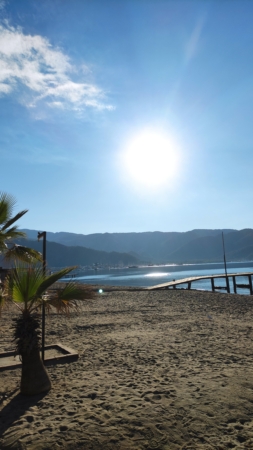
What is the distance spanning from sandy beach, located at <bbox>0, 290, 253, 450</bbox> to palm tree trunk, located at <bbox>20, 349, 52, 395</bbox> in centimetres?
15

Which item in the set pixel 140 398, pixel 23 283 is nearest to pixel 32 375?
pixel 23 283

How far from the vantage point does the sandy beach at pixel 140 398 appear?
4.18m

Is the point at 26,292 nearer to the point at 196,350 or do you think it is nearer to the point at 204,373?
the point at 204,373

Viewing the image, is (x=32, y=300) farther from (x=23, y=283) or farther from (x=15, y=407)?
(x=15, y=407)

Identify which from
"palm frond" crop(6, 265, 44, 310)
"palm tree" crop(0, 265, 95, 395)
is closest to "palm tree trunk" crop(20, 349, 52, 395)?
"palm tree" crop(0, 265, 95, 395)

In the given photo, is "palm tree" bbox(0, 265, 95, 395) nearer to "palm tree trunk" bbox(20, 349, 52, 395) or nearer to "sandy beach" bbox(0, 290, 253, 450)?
"palm tree trunk" bbox(20, 349, 52, 395)

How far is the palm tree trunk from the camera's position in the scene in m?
5.62

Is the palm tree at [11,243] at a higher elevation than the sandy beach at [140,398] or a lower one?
higher

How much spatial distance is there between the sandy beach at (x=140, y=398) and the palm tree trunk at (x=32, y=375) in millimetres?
146

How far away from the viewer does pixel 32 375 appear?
5.65 m

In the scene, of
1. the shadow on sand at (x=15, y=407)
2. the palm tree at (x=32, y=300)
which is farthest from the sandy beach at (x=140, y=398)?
the palm tree at (x=32, y=300)

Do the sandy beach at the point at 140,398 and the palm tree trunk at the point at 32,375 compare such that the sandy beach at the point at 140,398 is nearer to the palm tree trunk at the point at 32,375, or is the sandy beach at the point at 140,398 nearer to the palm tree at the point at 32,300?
the palm tree trunk at the point at 32,375

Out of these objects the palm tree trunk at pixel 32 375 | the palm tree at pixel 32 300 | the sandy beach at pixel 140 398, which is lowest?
the sandy beach at pixel 140 398

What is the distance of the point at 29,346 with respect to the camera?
5.52 meters
